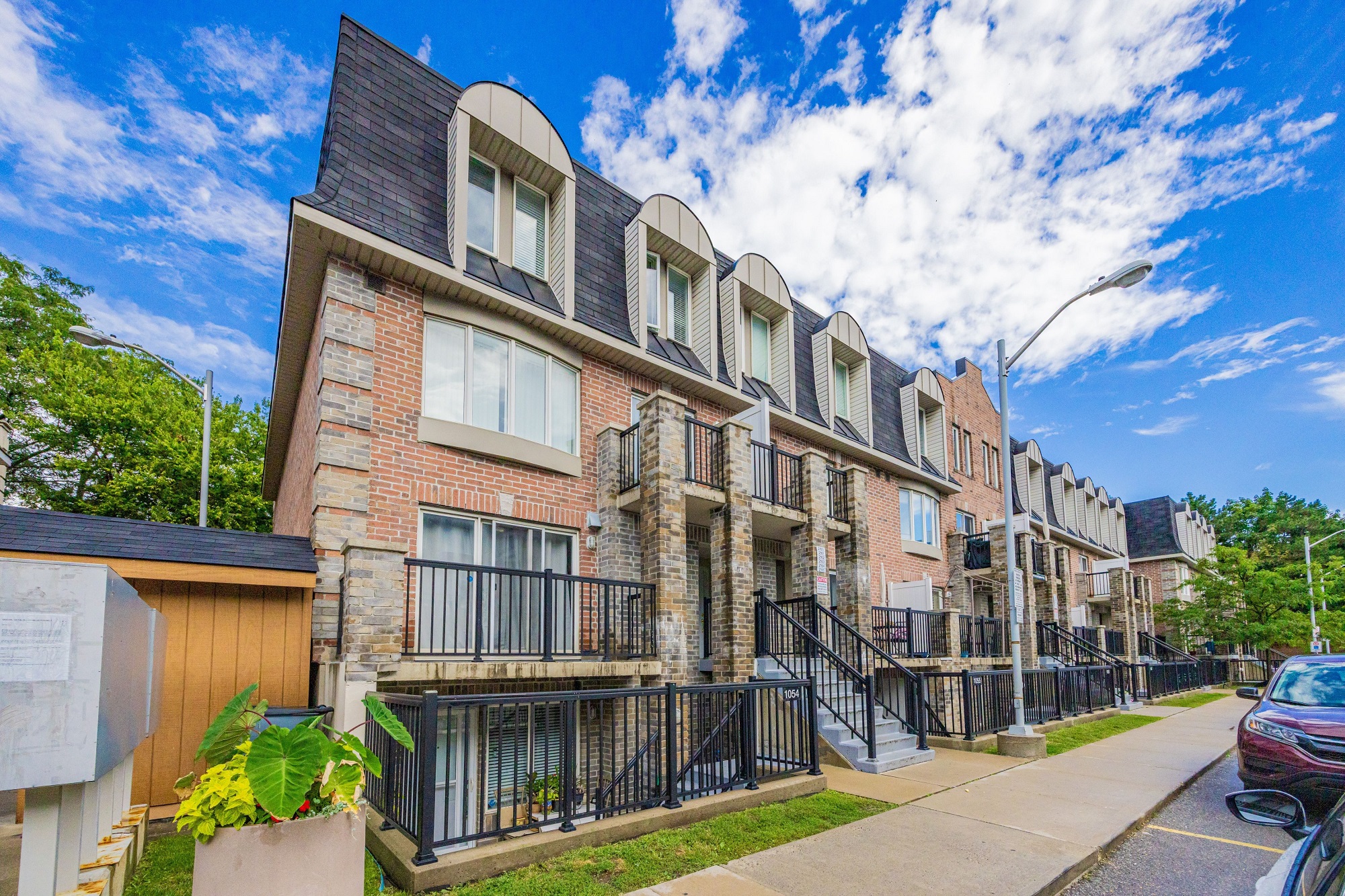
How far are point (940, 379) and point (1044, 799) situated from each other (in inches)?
659

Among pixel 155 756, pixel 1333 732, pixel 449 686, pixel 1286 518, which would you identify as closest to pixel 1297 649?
pixel 1286 518

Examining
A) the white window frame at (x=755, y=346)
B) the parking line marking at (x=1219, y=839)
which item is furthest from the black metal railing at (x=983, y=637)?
the parking line marking at (x=1219, y=839)

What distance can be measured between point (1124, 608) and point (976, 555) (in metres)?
10.8

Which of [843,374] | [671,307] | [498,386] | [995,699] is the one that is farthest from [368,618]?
[843,374]

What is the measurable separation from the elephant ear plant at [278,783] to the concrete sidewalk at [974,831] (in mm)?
2355

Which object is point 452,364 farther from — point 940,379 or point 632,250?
point 940,379

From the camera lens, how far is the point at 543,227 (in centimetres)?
1183

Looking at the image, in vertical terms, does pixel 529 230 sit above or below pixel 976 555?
above

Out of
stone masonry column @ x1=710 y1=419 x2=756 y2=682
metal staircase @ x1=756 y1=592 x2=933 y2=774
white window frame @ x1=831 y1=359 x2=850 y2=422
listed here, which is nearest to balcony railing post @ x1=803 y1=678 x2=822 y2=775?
metal staircase @ x1=756 y1=592 x2=933 y2=774

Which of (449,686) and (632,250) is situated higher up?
(632,250)

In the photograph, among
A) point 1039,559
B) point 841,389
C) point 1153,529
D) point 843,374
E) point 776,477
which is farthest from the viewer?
point 1153,529

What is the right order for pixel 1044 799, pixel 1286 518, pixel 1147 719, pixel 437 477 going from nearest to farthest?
pixel 1044 799 → pixel 437 477 → pixel 1147 719 → pixel 1286 518

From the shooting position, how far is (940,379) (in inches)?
902

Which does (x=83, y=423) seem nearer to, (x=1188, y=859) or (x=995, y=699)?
(x=995, y=699)
